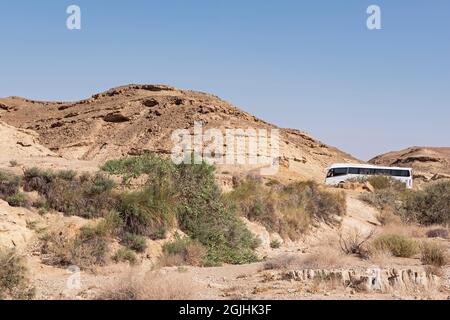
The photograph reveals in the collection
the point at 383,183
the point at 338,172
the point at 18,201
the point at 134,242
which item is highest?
the point at 338,172

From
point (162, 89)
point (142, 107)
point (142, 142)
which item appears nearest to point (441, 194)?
point (142, 142)

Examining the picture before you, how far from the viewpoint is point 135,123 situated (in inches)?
1984

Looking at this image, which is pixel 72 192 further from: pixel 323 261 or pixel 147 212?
pixel 323 261

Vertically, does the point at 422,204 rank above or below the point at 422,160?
below

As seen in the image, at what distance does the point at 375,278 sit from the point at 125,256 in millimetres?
5150

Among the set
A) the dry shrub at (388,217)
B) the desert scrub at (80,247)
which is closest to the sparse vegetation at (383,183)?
the dry shrub at (388,217)

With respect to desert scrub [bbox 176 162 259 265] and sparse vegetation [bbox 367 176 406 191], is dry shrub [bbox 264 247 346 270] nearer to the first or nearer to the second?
desert scrub [bbox 176 162 259 265]

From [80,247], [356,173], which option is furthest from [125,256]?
[356,173]

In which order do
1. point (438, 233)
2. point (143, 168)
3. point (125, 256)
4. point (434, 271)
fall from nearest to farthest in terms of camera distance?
1. point (434, 271)
2. point (125, 256)
3. point (143, 168)
4. point (438, 233)

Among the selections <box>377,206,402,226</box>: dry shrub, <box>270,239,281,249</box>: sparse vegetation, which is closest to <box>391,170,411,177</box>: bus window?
<box>377,206,402,226</box>: dry shrub

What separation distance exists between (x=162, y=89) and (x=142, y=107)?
7.01m

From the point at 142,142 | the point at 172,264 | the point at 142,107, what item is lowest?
the point at 172,264
